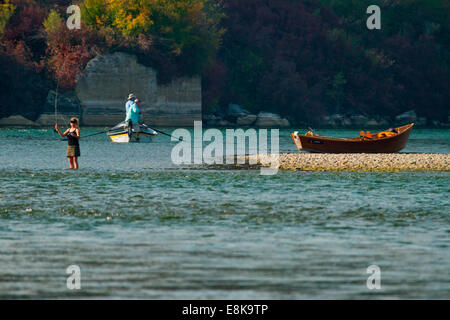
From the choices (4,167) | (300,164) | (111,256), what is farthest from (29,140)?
(111,256)

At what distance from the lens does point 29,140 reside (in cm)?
6238

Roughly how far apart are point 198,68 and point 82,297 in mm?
87110

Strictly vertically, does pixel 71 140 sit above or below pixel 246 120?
above

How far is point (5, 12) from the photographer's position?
95562 mm

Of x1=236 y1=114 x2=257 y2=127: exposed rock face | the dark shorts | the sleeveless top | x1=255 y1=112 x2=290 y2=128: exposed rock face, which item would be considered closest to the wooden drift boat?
the dark shorts

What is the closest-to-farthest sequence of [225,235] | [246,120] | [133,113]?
[225,235], [133,113], [246,120]

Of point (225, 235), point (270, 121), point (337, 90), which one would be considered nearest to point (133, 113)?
point (225, 235)

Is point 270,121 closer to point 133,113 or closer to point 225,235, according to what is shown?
point 133,113

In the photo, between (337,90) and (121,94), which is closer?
(121,94)

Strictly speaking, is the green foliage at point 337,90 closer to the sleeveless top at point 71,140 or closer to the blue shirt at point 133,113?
the blue shirt at point 133,113

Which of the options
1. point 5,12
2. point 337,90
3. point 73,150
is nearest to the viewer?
point 73,150

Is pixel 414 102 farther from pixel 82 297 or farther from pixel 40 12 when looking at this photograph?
pixel 82 297

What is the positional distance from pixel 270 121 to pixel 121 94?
18698 millimetres

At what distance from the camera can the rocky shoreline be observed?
36281mm
